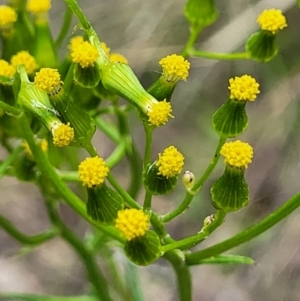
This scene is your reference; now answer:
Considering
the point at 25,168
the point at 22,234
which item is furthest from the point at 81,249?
the point at 25,168

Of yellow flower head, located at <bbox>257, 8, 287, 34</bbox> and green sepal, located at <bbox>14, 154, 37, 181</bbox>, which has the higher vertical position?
yellow flower head, located at <bbox>257, 8, 287, 34</bbox>

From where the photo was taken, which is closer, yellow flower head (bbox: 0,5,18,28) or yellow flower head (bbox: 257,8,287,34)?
yellow flower head (bbox: 257,8,287,34)

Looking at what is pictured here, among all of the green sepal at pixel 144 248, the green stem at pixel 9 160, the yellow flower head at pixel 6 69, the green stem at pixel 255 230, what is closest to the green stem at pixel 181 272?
the green stem at pixel 255 230

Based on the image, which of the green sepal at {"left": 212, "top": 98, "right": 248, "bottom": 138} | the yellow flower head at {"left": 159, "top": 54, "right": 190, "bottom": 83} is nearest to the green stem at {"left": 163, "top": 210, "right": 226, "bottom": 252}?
the green sepal at {"left": 212, "top": 98, "right": 248, "bottom": 138}

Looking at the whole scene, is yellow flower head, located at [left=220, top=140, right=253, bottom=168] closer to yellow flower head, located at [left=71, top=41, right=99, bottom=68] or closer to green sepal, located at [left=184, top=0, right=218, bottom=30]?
yellow flower head, located at [left=71, top=41, right=99, bottom=68]

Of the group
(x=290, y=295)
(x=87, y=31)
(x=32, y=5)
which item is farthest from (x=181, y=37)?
(x=87, y=31)

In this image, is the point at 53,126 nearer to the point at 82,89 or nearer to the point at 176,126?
the point at 82,89
